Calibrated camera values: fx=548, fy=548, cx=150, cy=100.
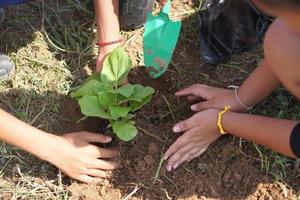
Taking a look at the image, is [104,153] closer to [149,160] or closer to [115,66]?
[149,160]

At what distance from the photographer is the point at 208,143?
5.19 ft

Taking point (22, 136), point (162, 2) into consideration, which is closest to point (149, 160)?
point (22, 136)

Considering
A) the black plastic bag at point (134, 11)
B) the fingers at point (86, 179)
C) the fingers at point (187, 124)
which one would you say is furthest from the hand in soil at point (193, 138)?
the black plastic bag at point (134, 11)

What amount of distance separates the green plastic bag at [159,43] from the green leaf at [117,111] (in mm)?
224

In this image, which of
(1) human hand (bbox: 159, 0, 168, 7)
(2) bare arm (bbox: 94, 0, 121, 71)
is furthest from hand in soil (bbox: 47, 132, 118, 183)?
(1) human hand (bbox: 159, 0, 168, 7)

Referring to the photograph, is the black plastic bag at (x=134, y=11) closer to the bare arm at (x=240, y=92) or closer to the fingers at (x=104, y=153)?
the bare arm at (x=240, y=92)

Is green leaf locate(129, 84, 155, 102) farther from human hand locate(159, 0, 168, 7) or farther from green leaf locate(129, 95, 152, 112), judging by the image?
human hand locate(159, 0, 168, 7)

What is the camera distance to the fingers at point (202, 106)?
1.60 m

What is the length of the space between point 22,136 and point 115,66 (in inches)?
13.5

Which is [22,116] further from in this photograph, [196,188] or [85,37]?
[196,188]

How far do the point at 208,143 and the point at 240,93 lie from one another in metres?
0.17

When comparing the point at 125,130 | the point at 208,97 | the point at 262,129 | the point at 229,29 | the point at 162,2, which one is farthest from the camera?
the point at 162,2

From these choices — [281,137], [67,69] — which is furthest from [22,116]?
[281,137]

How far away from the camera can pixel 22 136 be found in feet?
4.76
